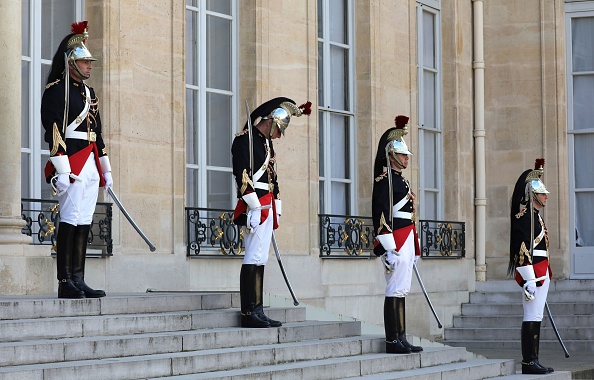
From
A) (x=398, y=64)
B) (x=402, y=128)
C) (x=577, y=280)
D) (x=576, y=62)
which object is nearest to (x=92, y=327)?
(x=402, y=128)

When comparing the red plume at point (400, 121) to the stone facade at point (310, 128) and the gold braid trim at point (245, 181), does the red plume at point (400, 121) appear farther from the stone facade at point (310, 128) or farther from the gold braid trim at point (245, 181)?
the stone facade at point (310, 128)

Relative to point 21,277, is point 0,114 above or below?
above

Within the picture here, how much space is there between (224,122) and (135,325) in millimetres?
4704

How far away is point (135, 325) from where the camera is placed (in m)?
8.73

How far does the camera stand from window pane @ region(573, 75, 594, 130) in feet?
57.6

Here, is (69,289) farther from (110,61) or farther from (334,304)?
(334,304)

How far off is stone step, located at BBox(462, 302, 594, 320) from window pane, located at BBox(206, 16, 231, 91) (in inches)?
197

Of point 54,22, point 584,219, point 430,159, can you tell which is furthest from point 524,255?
point 584,219

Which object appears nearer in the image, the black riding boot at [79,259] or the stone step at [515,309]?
the black riding boot at [79,259]

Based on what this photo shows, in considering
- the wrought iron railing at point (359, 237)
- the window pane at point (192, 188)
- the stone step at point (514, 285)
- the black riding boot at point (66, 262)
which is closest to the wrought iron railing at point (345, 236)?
the wrought iron railing at point (359, 237)

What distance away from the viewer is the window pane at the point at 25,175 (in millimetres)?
10953

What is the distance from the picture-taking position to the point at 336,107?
589 inches

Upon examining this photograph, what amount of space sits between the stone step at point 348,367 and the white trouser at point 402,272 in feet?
1.64

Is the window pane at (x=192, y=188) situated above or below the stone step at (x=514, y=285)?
above
